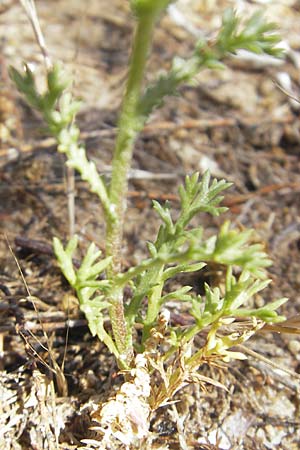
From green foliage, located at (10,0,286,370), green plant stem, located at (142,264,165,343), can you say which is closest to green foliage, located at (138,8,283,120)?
green foliage, located at (10,0,286,370)

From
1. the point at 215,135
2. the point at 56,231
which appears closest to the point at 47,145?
the point at 56,231

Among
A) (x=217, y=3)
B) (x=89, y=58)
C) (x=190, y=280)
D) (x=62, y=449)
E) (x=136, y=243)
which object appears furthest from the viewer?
(x=217, y=3)

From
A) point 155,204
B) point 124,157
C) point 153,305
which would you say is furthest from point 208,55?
point 153,305

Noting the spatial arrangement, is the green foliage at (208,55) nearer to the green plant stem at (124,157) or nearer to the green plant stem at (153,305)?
the green plant stem at (124,157)

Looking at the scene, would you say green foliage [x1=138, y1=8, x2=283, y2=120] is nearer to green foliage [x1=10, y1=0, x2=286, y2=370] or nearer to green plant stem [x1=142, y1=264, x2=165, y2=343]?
green foliage [x1=10, y1=0, x2=286, y2=370]

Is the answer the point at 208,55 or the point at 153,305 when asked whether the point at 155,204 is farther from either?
the point at 208,55

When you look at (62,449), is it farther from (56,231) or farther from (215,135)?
(215,135)

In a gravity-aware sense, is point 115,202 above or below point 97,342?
above
